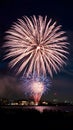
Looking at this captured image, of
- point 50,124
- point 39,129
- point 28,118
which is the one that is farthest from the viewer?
point 28,118

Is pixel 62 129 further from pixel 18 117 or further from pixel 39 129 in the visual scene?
pixel 18 117

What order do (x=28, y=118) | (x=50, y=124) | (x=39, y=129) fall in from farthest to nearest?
(x=28, y=118)
(x=50, y=124)
(x=39, y=129)

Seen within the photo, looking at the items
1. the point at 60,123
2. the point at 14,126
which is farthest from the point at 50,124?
the point at 14,126

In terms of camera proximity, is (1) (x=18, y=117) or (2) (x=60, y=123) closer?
(2) (x=60, y=123)

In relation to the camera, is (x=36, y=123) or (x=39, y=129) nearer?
(x=39, y=129)

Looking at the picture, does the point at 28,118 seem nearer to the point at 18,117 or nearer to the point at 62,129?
the point at 18,117

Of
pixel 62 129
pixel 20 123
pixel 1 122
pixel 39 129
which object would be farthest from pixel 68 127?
pixel 1 122

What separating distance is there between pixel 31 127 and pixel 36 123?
7.48 ft

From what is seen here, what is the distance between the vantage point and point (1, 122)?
29.7 meters

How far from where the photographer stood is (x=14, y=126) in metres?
27.7

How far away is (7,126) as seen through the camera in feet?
90.4

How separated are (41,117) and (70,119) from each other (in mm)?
3155

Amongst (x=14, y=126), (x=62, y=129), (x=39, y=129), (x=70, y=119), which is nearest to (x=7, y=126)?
(x=14, y=126)

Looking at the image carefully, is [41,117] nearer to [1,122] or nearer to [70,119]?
[70,119]
